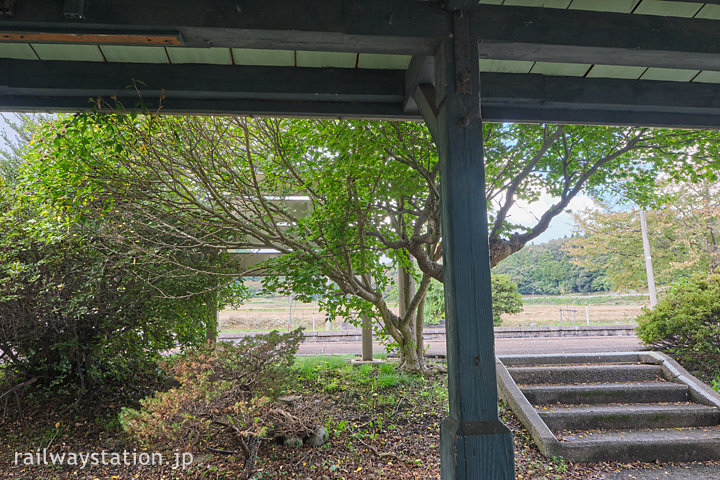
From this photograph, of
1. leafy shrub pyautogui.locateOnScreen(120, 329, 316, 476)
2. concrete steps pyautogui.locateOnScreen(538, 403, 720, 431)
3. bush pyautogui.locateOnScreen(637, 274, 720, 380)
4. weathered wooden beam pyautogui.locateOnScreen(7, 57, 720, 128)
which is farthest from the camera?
bush pyautogui.locateOnScreen(637, 274, 720, 380)

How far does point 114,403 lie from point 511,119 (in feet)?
19.4

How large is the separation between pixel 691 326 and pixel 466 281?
5838mm

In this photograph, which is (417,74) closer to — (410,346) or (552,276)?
(410,346)

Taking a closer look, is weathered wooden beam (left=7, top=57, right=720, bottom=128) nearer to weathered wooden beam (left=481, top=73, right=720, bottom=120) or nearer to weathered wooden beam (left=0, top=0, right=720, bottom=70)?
weathered wooden beam (left=481, top=73, right=720, bottom=120)

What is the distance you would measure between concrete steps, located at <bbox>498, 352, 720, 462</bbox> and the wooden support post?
2.59m

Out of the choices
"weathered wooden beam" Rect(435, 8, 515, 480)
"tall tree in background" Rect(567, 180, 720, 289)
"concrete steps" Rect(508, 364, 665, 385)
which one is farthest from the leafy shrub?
"tall tree in background" Rect(567, 180, 720, 289)

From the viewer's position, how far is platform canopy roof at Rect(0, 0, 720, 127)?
1.70 meters

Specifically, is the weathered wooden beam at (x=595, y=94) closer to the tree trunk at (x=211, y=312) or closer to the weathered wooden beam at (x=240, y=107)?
the weathered wooden beam at (x=240, y=107)

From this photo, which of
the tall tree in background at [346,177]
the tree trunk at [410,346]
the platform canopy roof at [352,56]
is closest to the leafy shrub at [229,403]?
the tall tree in background at [346,177]

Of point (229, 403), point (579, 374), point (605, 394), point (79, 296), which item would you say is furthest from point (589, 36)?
point (79, 296)

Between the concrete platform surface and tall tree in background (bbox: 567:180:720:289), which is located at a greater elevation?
tall tree in background (bbox: 567:180:720:289)

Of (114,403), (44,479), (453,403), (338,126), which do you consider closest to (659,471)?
(453,403)

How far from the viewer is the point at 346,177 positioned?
4699mm

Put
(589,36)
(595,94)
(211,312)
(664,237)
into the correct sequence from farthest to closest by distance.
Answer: (664,237)
(211,312)
(595,94)
(589,36)
